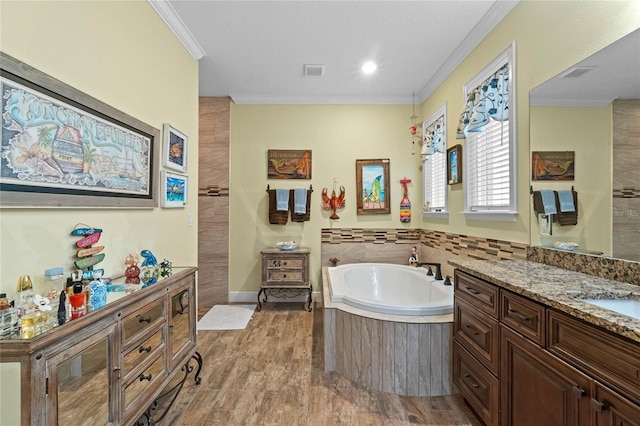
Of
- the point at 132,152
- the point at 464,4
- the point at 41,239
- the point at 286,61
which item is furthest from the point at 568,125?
the point at 41,239

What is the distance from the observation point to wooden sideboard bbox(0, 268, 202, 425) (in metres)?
0.85

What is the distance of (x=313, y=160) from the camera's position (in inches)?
154

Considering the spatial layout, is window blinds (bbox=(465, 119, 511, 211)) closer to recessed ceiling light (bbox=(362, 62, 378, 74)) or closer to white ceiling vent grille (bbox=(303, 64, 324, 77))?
recessed ceiling light (bbox=(362, 62, 378, 74))

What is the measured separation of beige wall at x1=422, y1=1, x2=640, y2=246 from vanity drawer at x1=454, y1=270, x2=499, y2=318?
618 mm

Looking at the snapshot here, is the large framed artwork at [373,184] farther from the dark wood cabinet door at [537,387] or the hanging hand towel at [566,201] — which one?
the dark wood cabinet door at [537,387]

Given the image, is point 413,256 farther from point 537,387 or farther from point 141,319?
point 141,319

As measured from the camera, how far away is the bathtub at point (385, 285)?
8.56 feet

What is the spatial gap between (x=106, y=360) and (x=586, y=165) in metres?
2.54

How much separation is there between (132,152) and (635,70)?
2706mm

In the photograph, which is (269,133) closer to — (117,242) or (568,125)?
(117,242)

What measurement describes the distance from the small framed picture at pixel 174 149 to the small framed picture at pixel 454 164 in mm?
2632

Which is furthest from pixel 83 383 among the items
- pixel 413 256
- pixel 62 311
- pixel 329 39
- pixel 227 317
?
pixel 413 256

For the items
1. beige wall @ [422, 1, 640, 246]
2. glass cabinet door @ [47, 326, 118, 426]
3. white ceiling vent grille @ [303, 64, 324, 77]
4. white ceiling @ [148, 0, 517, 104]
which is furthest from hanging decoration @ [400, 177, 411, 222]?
glass cabinet door @ [47, 326, 118, 426]

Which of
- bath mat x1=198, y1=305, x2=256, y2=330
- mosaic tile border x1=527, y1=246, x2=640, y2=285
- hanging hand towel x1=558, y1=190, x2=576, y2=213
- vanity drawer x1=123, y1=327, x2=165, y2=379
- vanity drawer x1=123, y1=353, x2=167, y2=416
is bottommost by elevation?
bath mat x1=198, y1=305, x2=256, y2=330
